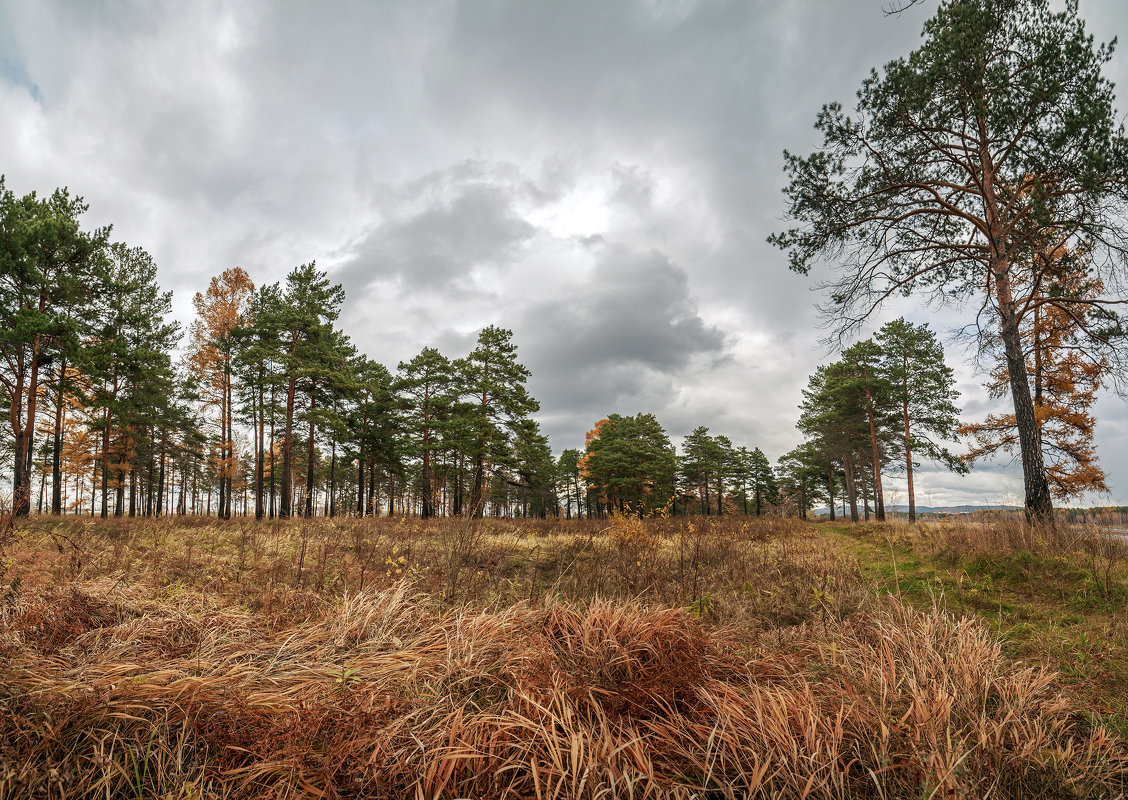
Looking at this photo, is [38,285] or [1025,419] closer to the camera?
[1025,419]

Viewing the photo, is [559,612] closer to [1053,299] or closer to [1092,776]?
[1092,776]

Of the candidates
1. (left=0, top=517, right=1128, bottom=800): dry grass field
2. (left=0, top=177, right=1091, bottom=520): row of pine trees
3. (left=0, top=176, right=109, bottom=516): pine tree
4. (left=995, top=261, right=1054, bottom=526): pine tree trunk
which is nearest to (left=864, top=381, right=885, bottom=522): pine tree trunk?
(left=0, top=177, right=1091, bottom=520): row of pine trees

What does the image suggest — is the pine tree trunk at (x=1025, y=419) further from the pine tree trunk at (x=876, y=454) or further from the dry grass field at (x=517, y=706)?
the pine tree trunk at (x=876, y=454)

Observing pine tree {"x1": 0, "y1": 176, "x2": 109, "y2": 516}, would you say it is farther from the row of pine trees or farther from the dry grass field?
the dry grass field

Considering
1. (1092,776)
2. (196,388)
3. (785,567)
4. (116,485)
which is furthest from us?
(116,485)

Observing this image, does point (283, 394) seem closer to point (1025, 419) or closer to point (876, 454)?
point (1025, 419)

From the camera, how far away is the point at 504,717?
178 centimetres

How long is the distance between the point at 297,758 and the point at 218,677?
0.70m

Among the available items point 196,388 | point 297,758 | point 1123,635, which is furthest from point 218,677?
point 196,388

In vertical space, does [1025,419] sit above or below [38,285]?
below

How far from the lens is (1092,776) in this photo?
1.69 m

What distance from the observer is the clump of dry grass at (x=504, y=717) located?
1.50 meters

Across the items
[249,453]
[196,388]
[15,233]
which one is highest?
[15,233]

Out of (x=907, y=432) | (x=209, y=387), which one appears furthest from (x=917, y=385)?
(x=209, y=387)
